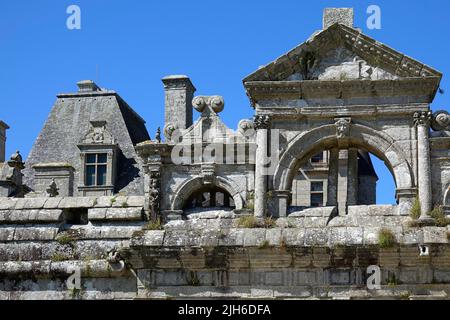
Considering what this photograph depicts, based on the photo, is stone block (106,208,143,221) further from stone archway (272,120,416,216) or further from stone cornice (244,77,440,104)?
stone cornice (244,77,440,104)

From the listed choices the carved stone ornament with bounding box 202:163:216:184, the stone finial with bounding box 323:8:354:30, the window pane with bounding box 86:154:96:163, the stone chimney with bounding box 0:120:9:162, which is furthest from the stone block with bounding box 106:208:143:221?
the stone chimney with bounding box 0:120:9:162

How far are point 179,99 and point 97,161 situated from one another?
4.16 metres

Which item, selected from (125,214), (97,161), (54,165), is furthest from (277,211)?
(97,161)

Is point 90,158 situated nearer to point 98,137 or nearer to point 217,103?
point 98,137

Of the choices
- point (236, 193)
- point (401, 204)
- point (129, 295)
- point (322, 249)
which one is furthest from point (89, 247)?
point (401, 204)

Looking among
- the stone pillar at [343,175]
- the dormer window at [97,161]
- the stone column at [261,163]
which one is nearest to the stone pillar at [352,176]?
the stone column at [261,163]

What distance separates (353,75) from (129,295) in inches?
254

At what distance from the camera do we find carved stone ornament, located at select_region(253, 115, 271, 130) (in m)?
24.3

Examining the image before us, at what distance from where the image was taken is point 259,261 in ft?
77.0

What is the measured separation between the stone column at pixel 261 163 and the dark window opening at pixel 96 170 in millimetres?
15728

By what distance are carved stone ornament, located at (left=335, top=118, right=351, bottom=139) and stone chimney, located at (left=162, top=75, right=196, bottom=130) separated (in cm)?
1351

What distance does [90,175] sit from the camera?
39.8m

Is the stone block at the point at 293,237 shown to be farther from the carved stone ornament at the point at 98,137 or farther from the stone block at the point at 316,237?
the carved stone ornament at the point at 98,137
